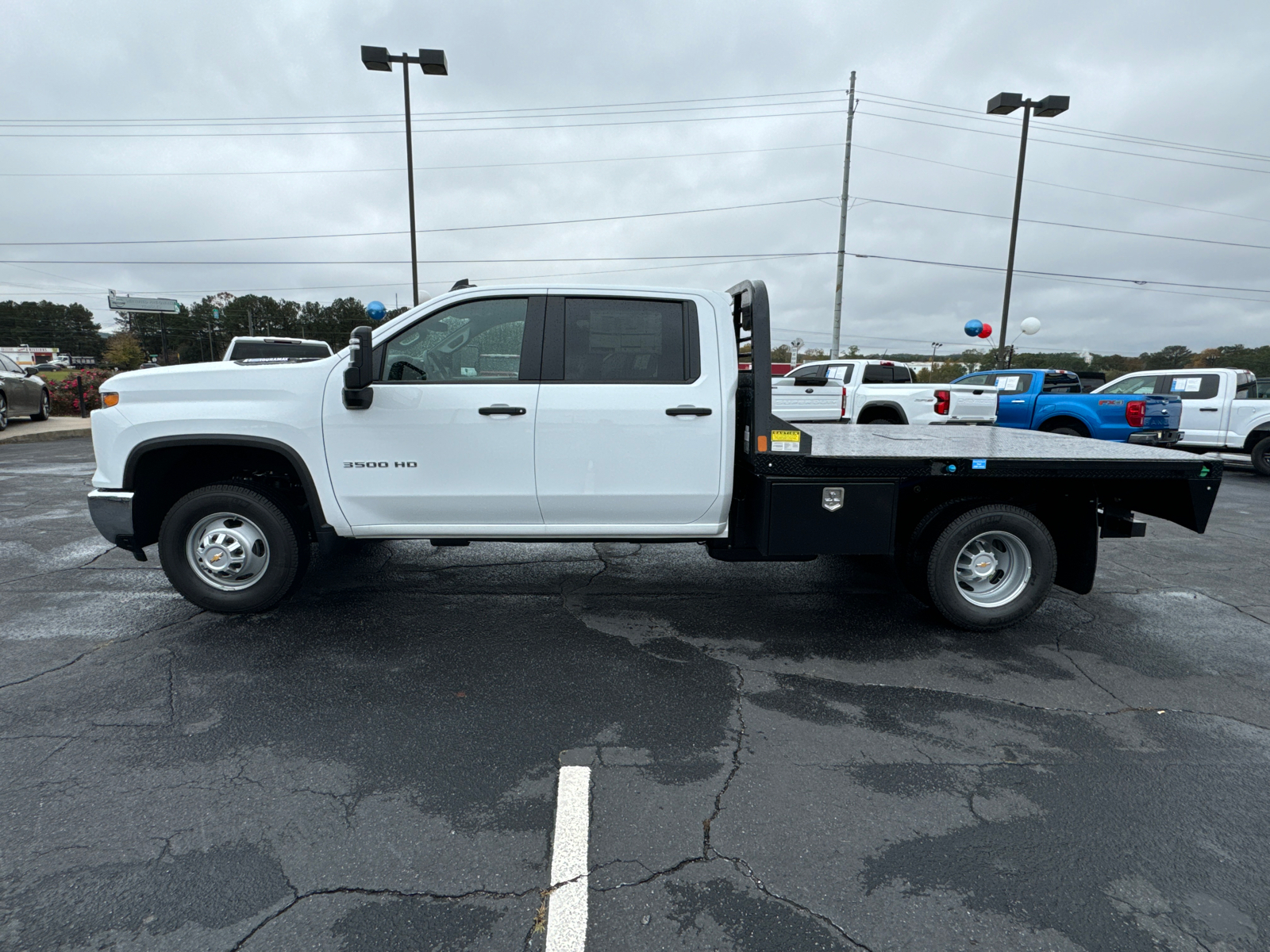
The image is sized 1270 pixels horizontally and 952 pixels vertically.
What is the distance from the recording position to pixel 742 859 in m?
2.43

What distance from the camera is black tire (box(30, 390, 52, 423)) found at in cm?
1772

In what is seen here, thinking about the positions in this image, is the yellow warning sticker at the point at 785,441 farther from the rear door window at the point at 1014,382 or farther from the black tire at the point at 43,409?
the black tire at the point at 43,409

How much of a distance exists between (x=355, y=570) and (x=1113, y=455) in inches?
211

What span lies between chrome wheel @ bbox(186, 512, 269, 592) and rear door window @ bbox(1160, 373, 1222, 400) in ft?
49.7

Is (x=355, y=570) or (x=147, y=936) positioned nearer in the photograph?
(x=147, y=936)

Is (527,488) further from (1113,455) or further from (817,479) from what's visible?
(1113,455)

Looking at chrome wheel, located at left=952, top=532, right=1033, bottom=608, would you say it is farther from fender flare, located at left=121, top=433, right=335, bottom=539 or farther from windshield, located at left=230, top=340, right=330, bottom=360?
windshield, located at left=230, top=340, right=330, bottom=360

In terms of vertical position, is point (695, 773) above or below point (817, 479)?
below

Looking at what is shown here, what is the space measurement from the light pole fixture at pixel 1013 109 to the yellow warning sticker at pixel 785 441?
2112 cm

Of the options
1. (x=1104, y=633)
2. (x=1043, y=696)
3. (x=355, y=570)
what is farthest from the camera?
(x=355, y=570)

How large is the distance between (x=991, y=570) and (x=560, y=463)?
111 inches

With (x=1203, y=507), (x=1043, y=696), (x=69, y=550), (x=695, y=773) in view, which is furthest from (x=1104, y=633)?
(x=69, y=550)

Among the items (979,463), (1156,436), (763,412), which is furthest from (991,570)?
(1156,436)

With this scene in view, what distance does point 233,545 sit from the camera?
437 cm
